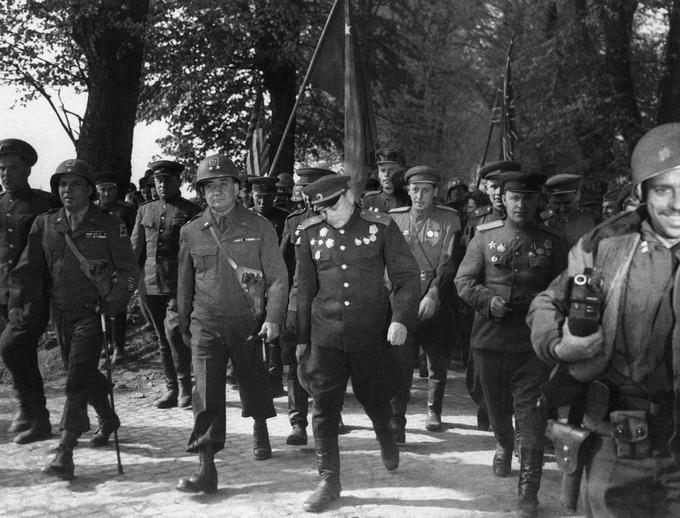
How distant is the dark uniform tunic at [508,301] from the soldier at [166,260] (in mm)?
3663

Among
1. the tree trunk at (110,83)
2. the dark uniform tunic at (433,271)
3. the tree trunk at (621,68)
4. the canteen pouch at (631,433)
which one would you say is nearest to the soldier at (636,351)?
the canteen pouch at (631,433)

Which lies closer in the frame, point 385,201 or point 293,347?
point 293,347

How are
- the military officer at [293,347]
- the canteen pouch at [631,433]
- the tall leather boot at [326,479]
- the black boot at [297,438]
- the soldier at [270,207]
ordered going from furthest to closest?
the soldier at [270,207]
the black boot at [297,438]
the military officer at [293,347]
the tall leather boot at [326,479]
the canteen pouch at [631,433]

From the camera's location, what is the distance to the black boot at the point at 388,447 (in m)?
5.84

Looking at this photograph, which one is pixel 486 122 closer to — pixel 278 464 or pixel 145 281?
pixel 145 281

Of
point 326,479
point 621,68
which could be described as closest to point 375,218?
point 326,479

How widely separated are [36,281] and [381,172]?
3882mm

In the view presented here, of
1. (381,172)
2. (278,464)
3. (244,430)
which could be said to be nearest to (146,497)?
(278,464)

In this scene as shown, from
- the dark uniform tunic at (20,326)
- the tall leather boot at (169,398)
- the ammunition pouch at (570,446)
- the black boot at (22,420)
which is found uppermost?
the dark uniform tunic at (20,326)

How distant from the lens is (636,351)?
312 centimetres

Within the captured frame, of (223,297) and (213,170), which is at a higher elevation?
(213,170)

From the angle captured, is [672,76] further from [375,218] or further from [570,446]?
[570,446]

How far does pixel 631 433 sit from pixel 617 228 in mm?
818

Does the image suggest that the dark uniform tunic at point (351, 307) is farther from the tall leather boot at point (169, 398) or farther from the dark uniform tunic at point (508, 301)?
the tall leather boot at point (169, 398)
